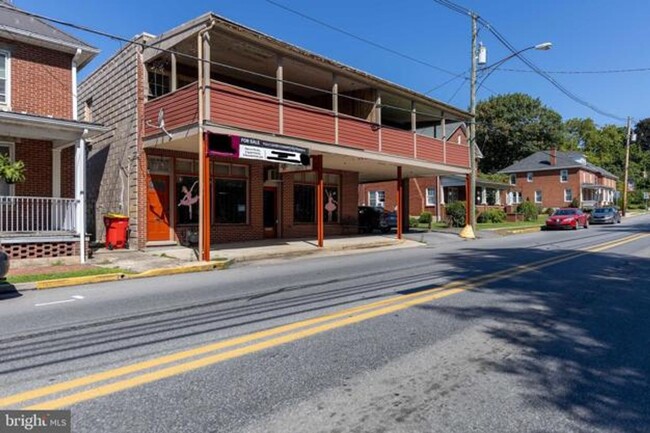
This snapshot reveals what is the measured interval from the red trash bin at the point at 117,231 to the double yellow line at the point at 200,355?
37.6ft

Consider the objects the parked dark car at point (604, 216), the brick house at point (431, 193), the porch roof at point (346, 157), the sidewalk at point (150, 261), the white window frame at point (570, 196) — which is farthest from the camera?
the white window frame at point (570, 196)

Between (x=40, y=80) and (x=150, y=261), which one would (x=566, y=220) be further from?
(x=40, y=80)

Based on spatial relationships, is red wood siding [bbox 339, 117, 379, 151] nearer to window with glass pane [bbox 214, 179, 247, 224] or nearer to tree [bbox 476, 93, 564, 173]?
window with glass pane [bbox 214, 179, 247, 224]

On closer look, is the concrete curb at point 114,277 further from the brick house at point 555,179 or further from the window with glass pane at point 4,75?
the brick house at point 555,179

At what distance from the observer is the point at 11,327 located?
21.5 feet

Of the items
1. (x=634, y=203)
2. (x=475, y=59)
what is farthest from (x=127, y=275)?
(x=634, y=203)

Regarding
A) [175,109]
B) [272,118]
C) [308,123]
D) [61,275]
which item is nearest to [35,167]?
[175,109]

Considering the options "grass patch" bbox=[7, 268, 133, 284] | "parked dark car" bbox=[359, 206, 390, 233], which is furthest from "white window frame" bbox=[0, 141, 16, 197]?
"parked dark car" bbox=[359, 206, 390, 233]

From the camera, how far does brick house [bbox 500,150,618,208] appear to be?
211 ft

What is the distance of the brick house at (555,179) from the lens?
64.4 m

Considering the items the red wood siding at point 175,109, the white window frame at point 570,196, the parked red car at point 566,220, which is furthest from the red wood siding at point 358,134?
the white window frame at point 570,196

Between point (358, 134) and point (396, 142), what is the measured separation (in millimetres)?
2722

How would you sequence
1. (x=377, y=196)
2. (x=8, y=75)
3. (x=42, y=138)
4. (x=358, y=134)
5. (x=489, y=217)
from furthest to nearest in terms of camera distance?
(x=377, y=196) < (x=489, y=217) < (x=358, y=134) < (x=42, y=138) < (x=8, y=75)

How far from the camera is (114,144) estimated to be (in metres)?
18.5
